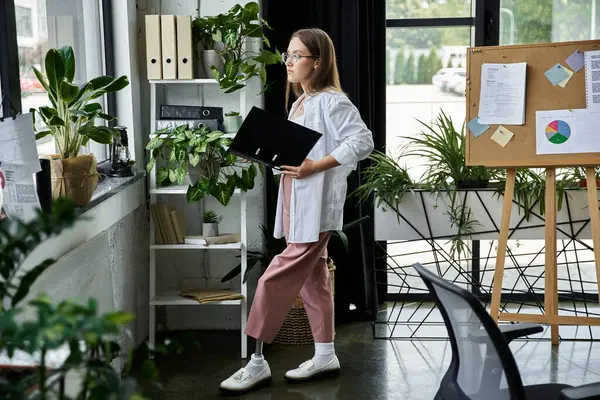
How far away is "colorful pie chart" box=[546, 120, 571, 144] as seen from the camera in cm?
387

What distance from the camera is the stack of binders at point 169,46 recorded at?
13.3 ft

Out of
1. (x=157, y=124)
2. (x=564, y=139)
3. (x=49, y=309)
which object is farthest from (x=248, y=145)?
(x=49, y=309)

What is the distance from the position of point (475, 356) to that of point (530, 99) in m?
1.96

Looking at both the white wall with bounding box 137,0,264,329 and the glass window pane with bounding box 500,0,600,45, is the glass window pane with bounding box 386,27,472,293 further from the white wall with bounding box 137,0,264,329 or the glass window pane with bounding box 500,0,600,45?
the white wall with bounding box 137,0,264,329

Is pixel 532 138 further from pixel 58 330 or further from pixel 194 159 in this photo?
pixel 58 330

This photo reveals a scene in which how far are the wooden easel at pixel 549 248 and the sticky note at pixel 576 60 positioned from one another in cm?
46

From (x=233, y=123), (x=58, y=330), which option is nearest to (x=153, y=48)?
(x=233, y=123)

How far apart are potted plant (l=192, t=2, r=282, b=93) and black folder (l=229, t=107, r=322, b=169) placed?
20.4 inches

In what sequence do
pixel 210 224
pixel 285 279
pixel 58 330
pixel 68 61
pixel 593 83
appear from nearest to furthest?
pixel 58 330
pixel 68 61
pixel 285 279
pixel 593 83
pixel 210 224

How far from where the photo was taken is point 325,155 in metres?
3.69

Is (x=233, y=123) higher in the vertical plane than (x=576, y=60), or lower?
lower

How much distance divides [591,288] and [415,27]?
185cm

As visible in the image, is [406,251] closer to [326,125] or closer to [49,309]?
[326,125]

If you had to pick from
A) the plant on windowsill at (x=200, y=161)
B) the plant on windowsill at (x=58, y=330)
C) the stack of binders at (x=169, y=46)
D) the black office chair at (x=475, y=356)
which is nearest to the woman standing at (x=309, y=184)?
the plant on windowsill at (x=200, y=161)
